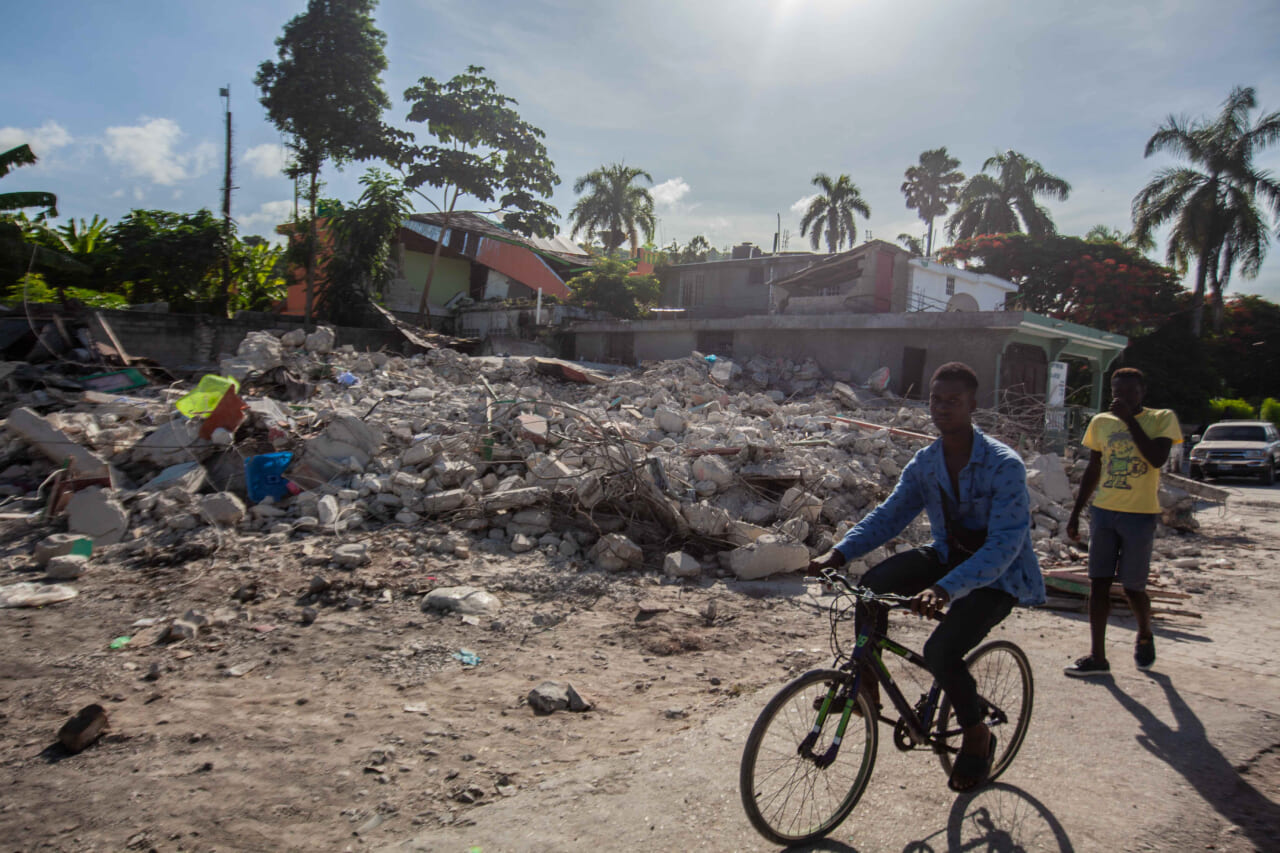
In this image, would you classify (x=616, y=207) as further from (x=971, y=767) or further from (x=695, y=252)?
(x=971, y=767)

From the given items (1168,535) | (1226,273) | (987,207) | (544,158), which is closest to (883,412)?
(1168,535)

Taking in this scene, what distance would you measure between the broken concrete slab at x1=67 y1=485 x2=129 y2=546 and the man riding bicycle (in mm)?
6276

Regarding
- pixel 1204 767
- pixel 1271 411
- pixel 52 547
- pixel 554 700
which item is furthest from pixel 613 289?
pixel 1271 411

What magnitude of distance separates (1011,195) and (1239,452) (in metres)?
20.9

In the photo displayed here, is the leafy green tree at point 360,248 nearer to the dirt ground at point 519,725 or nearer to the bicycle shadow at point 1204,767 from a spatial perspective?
the dirt ground at point 519,725

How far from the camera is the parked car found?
16266 millimetres

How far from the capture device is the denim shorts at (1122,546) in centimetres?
393

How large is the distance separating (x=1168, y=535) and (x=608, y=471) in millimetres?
7413

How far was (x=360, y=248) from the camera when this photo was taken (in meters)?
18.4

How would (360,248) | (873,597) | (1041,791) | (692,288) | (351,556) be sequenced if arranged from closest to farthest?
(873,597)
(1041,791)
(351,556)
(360,248)
(692,288)

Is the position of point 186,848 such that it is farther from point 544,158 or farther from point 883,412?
point 544,158

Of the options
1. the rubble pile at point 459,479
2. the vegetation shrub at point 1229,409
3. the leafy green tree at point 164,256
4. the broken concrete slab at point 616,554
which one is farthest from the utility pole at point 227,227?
the vegetation shrub at point 1229,409

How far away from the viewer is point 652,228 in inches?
1384

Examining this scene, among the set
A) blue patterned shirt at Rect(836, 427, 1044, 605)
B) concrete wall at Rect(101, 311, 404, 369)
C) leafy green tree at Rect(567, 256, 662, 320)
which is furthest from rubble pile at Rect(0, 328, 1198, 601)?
leafy green tree at Rect(567, 256, 662, 320)
